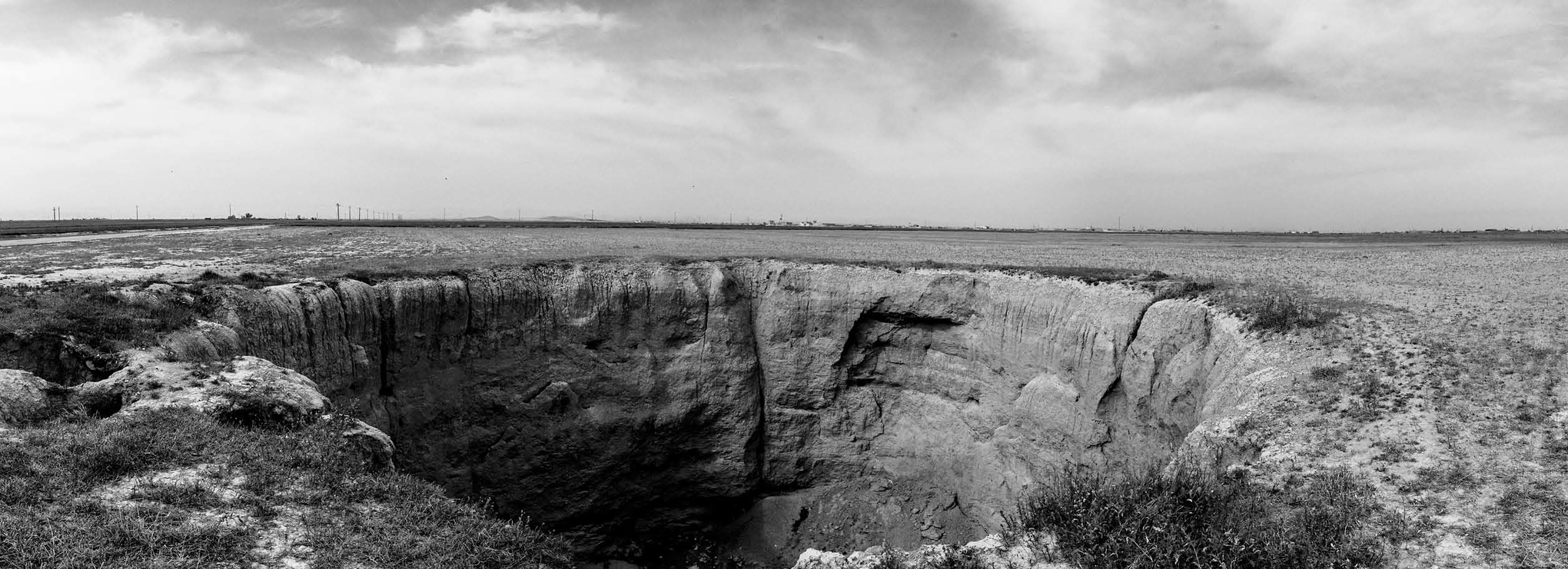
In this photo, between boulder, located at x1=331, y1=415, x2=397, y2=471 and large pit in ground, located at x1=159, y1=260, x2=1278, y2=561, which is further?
large pit in ground, located at x1=159, y1=260, x2=1278, y2=561

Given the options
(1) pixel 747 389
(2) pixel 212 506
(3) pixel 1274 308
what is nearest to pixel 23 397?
(2) pixel 212 506

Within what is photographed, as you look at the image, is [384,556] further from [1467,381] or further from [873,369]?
[873,369]

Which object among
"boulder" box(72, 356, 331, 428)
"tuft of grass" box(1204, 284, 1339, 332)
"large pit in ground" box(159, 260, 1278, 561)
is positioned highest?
"tuft of grass" box(1204, 284, 1339, 332)

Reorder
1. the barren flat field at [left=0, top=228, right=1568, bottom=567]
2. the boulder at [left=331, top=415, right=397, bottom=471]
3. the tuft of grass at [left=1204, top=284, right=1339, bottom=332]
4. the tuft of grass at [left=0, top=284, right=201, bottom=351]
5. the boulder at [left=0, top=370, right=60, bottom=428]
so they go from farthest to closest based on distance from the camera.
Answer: the tuft of grass at [left=1204, top=284, right=1339, bottom=332] → the tuft of grass at [left=0, top=284, right=201, bottom=351] → the boulder at [left=331, top=415, right=397, bottom=471] → the boulder at [left=0, top=370, right=60, bottom=428] → the barren flat field at [left=0, top=228, right=1568, bottom=567]

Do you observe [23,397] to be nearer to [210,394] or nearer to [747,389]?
[210,394]

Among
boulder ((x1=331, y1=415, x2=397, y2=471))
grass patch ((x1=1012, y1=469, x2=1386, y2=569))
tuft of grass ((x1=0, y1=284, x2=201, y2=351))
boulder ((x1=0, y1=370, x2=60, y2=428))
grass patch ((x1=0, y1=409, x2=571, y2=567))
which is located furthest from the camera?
tuft of grass ((x1=0, y1=284, x2=201, y2=351))

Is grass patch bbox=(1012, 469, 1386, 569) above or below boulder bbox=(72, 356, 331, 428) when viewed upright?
below

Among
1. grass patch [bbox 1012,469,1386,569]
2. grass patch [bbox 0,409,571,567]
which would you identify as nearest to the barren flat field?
grass patch [bbox 1012,469,1386,569]

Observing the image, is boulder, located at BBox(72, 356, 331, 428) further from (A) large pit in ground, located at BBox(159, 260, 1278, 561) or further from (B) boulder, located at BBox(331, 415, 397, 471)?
(A) large pit in ground, located at BBox(159, 260, 1278, 561)
